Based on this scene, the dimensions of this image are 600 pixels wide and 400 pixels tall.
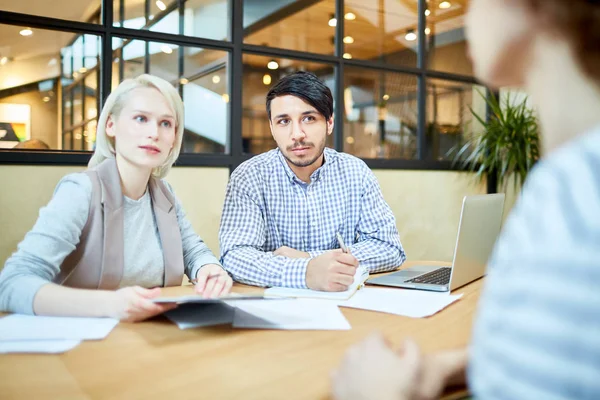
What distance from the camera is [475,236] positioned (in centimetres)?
153

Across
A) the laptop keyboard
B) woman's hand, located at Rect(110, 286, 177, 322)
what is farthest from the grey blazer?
the laptop keyboard

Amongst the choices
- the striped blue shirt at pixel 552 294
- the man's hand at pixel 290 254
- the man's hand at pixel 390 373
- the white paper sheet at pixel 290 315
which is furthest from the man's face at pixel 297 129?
the striped blue shirt at pixel 552 294

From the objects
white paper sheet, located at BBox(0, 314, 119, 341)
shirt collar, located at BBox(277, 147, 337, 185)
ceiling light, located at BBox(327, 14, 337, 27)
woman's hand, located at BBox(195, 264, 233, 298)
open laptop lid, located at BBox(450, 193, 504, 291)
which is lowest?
white paper sheet, located at BBox(0, 314, 119, 341)

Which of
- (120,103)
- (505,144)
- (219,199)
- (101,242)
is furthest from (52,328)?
(505,144)

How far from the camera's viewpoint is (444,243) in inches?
193

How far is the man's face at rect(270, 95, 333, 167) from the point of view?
86.3 inches

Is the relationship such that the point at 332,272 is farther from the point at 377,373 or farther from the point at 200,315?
the point at 377,373

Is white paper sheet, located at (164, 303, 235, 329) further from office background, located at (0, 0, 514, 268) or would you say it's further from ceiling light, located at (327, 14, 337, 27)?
ceiling light, located at (327, 14, 337, 27)

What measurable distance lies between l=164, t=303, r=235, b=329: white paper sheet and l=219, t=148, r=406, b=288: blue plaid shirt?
76 cm

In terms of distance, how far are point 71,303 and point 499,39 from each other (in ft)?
3.41

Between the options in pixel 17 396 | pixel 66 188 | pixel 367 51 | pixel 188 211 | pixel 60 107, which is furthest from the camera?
pixel 367 51

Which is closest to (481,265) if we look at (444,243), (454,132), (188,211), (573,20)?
(573,20)

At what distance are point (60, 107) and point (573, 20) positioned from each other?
3330 millimetres

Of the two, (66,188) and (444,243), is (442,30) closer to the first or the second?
(444,243)
